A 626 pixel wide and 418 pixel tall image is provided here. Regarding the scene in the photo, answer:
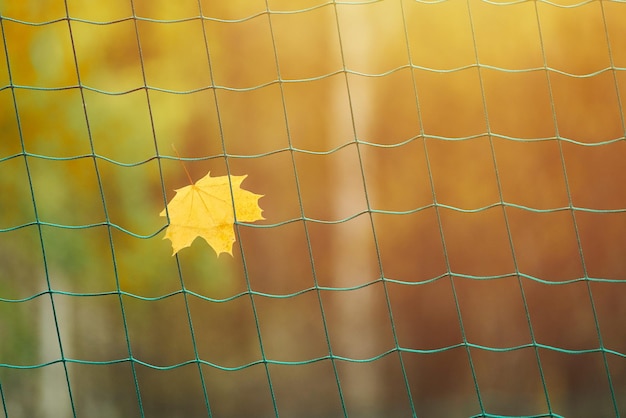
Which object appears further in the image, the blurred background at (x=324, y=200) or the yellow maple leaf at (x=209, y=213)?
the blurred background at (x=324, y=200)

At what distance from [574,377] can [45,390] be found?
4.78 feet

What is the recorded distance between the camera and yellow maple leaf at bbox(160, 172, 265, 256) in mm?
1391

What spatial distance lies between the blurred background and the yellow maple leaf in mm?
359

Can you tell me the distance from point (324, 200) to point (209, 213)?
47 centimetres

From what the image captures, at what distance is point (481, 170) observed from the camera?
1.78 m

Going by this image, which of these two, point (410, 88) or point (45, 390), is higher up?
point (410, 88)

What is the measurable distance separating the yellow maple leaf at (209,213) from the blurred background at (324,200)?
36 cm

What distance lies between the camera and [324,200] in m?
1.80

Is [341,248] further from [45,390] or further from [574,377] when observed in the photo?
[45,390]

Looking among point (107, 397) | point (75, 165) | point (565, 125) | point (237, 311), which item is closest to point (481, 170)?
point (565, 125)

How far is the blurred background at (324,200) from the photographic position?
1750 millimetres

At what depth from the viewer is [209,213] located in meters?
1.39

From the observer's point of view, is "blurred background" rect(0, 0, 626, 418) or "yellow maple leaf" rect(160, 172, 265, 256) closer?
"yellow maple leaf" rect(160, 172, 265, 256)

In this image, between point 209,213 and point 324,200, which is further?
point 324,200
